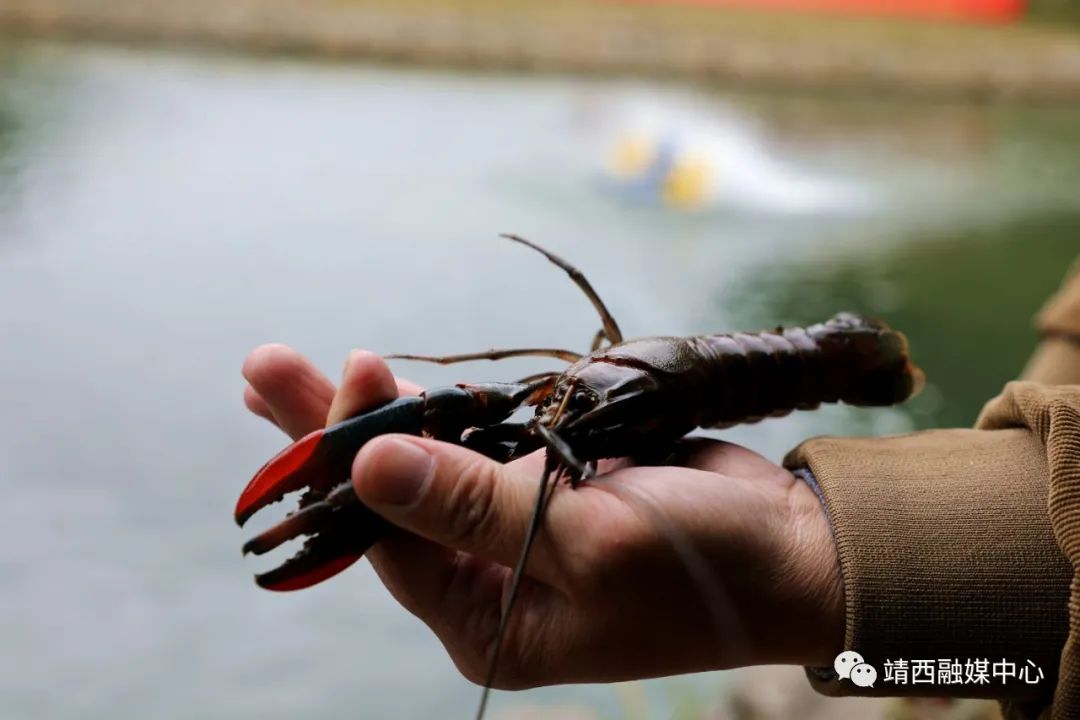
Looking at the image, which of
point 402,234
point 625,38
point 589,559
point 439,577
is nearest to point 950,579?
point 589,559

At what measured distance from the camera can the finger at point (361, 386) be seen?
2.70 feet

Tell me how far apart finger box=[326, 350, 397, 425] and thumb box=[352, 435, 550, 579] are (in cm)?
10

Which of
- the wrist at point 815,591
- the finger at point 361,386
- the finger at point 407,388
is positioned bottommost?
the wrist at point 815,591

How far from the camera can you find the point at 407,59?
167 inches

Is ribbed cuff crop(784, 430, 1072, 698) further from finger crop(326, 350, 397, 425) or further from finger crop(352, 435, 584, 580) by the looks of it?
finger crop(326, 350, 397, 425)

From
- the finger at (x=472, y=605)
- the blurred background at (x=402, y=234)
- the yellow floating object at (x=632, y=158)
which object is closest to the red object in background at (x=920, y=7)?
the blurred background at (x=402, y=234)

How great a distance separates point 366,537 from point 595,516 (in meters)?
0.19

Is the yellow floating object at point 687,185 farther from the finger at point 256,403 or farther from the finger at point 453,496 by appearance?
the finger at point 453,496

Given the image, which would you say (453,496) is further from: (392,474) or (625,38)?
(625,38)

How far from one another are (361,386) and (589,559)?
233 mm

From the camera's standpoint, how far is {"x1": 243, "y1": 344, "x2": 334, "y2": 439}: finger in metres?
0.92

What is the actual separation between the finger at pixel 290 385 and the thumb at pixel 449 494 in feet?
0.69

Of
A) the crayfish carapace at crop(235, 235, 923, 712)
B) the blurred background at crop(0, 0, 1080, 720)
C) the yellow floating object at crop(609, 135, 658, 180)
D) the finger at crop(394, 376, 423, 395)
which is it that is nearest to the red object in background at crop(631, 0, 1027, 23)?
the blurred background at crop(0, 0, 1080, 720)

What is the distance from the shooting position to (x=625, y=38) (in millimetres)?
4379
